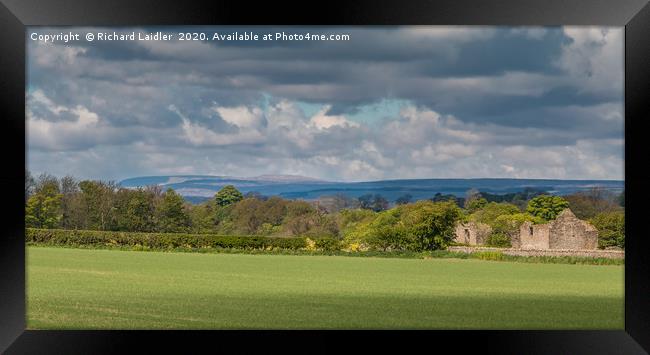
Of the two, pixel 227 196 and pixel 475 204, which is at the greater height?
pixel 227 196

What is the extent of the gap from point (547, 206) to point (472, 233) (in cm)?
689

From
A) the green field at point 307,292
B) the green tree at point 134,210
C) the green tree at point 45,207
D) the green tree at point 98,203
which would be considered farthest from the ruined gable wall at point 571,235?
the green tree at point 45,207

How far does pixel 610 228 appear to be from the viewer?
28625 mm

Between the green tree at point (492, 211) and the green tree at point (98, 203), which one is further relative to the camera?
the green tree at point (492, 211)

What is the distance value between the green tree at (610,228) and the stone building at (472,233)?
12.6ft

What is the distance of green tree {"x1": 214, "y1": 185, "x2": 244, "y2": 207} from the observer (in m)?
28.1

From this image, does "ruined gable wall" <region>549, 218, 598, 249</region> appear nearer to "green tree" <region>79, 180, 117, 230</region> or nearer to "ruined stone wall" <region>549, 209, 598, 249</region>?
"ruined stone wall" <region>549, 209, 598, 249</region>

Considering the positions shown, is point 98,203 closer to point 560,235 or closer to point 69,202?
point 69,202

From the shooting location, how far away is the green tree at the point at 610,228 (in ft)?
91.2

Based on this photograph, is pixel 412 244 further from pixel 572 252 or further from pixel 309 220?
pixel 572 252

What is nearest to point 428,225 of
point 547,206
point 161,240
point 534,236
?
point 534,236

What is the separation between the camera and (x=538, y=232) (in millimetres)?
28406

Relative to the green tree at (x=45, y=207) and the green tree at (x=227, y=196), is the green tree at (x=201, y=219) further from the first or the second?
the green tree at (x=45, y=207)

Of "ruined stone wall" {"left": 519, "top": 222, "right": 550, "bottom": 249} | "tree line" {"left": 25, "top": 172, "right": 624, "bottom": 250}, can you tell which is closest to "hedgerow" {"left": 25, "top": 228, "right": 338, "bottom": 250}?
"tree line" {"left": 25, "top": 172, "right": 624, "bottom": 250}
